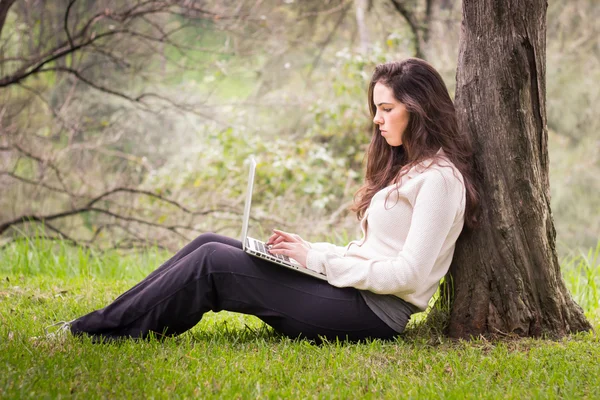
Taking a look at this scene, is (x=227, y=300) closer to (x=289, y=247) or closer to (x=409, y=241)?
(x=289, y=247)

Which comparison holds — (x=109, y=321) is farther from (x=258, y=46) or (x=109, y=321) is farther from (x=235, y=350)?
(x=258, y=46)

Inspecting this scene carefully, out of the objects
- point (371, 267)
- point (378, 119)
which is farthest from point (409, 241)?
point (378, 119)

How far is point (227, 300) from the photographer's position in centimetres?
300

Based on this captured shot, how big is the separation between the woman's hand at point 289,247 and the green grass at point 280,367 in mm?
398

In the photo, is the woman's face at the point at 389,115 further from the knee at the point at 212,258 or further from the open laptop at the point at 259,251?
the knee at the point at 212,258

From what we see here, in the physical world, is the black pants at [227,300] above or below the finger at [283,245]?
below

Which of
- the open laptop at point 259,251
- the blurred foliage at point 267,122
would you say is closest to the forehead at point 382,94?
the open laptop at point 259,251

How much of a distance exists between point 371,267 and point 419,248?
231 mm

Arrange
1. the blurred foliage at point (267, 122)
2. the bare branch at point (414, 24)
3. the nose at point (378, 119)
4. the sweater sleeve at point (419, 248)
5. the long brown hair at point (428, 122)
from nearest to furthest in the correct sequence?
1. the sweater sleeve at point (419, 248)
2. the long brown hair at point (428, 122)
3. the nose at point (378, 119)
4. the blurred foliage at point (267, 122)
5. the bare branch at point (414, 24)

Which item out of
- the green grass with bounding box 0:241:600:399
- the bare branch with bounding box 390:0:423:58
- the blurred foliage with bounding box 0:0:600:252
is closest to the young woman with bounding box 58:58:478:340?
the green grass with bounding box 0:241:600:399

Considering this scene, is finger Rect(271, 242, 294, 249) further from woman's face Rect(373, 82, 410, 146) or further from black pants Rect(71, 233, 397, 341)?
woman's face Rect(373, 82, 410, 146)

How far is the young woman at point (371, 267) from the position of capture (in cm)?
287

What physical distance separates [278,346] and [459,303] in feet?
3.00

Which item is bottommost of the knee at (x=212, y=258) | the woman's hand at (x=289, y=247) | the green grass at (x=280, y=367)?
the green grass at (x=280, y=367)
